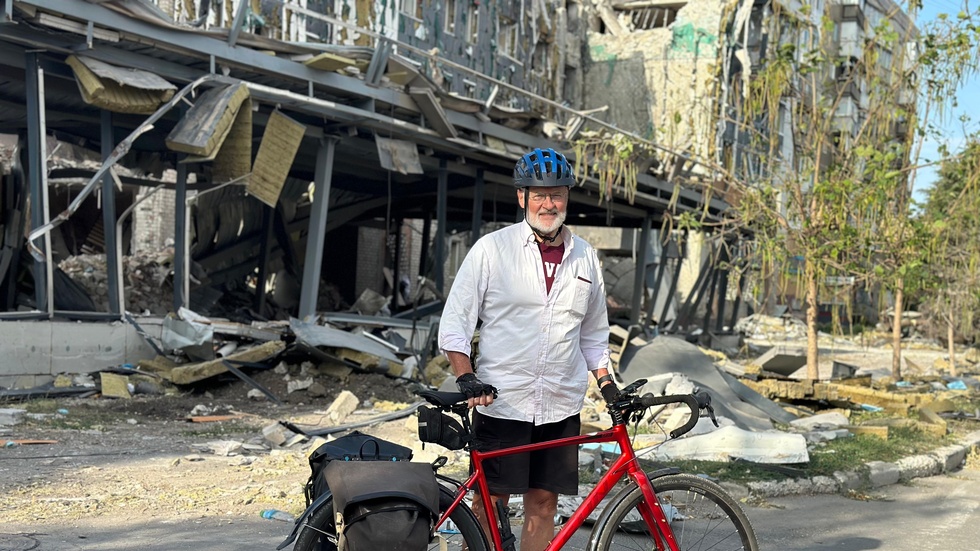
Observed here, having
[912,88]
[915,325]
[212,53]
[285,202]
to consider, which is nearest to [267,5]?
[212,53]

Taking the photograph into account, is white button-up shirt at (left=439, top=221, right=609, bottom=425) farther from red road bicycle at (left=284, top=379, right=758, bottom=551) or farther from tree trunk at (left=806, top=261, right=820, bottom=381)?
tree trunk at (left=806, top=261, right=820, bottom=381)

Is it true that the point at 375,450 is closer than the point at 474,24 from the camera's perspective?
Yes

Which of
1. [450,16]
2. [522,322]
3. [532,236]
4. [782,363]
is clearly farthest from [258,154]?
[450,16]

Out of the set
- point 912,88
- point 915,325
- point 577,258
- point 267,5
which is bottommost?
point 915,325

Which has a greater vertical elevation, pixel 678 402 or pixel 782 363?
pixel 678 402

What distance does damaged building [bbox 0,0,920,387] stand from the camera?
11922 mm

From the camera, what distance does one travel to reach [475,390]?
3.76m

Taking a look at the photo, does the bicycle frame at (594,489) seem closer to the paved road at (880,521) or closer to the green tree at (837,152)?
the paved road at (880,521)

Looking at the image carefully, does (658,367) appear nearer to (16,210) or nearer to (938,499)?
(938,499)

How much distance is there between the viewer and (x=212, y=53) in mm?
12602

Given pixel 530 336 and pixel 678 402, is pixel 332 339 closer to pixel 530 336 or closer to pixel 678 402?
pixel 530 336

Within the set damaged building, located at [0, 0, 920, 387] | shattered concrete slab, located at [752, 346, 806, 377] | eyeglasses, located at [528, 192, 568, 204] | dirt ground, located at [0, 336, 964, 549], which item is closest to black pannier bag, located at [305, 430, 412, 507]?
eyeglasses, located at [528, 192, 568, 204]

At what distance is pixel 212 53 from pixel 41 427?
5097 mm

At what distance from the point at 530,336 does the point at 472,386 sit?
0.41 meters
